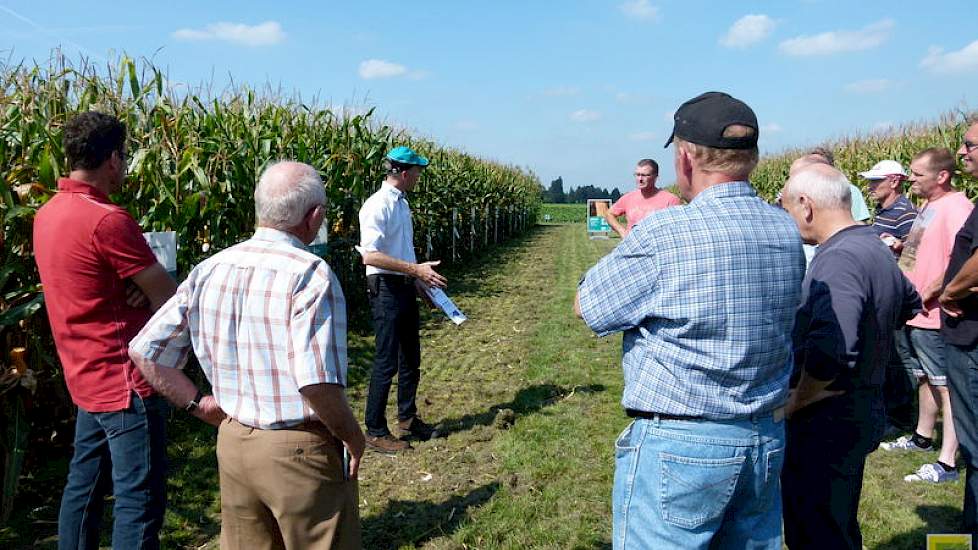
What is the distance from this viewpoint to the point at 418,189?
1245 cm

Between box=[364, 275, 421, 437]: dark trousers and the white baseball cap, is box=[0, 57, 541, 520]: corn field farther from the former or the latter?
the white baseball cap

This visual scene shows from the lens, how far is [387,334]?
4.75 metres

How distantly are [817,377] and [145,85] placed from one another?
5.54 m

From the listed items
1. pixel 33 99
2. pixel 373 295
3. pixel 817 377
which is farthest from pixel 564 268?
pixel 817 377

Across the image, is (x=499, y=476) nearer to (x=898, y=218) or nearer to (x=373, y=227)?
(x=373, y=227)

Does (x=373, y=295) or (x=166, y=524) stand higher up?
(x=373, y=295)

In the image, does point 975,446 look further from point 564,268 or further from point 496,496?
point 564,268

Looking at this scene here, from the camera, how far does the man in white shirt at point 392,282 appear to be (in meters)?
4.58

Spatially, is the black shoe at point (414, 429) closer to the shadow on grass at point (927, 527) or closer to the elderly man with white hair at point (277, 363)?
the elderly man with white hair at point (277, 363)

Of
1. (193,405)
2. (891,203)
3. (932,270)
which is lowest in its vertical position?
(193,405)

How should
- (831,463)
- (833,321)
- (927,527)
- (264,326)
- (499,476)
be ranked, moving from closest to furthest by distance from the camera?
(264,326) → (833,321) → (831,463) → (927,527) → (499,476)

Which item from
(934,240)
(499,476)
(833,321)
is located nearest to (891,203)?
(934,240)

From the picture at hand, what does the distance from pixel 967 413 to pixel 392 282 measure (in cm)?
351

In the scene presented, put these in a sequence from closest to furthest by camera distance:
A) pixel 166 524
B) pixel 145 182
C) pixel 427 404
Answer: pixel 166 524 < pixel 145 182 < pixel 427 404
